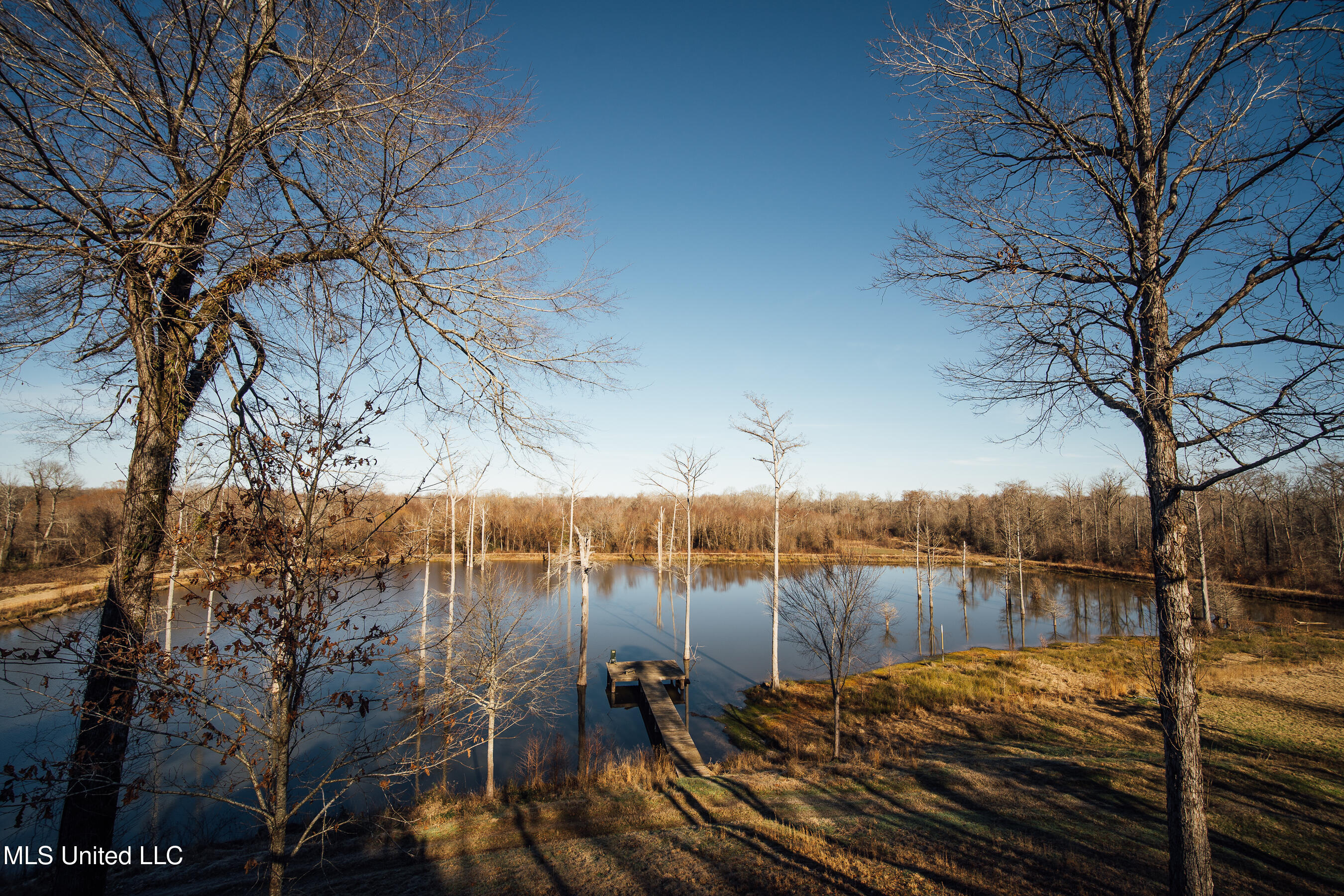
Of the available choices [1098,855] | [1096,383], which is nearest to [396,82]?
[1096,383]

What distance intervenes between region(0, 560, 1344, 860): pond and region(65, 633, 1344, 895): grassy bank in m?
2.31

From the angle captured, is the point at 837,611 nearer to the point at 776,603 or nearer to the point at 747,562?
the point at 776,603

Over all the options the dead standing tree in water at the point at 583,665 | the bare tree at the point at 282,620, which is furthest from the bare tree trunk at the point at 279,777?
the dead standing tree in water at the point at 583,665

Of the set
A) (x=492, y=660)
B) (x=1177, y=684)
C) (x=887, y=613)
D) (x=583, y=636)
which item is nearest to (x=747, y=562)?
(x=887, y=613)

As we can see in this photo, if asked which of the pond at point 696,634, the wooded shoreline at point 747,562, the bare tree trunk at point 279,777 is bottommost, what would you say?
the pond at point 696,634

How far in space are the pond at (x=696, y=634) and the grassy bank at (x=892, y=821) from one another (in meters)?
2.31

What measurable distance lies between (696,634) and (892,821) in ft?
72.6

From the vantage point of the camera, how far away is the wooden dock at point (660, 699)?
534 inches

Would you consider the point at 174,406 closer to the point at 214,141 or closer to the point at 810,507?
the point at 214,141

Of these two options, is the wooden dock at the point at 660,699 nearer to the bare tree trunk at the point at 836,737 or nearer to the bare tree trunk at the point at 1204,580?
the bare tree trunk at the point at 836,737

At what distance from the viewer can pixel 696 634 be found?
29.7 m

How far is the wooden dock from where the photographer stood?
534 inches

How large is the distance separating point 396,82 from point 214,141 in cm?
→ 117

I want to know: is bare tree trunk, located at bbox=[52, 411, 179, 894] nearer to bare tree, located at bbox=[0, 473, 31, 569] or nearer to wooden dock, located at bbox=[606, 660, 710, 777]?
wooden dock, located at bbox=[606, 660, 710, 777]
